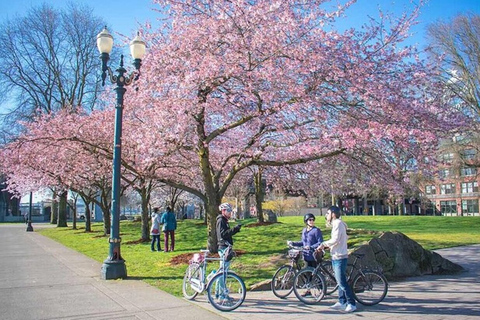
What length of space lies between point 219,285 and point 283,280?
163 cm

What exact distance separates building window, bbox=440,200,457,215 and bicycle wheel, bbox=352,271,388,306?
77714 millimetres

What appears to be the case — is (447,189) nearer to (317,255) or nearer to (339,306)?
(317,255)

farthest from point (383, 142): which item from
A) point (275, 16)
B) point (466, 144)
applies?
point (466, 144)

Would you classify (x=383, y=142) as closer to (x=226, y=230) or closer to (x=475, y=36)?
(x=226, y=230)

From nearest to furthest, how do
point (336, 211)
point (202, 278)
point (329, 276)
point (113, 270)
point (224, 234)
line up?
point (336, 211)
point (224, 234)
point (202, 278)
point (329, 276)
point (113, 270)

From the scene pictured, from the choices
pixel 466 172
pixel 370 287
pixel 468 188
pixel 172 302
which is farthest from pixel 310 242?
pixel 468 188

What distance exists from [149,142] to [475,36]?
2616cm

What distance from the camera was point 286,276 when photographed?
808cm

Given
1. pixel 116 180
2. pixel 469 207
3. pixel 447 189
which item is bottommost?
pixel 469 207

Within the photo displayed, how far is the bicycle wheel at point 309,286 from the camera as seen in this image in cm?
743

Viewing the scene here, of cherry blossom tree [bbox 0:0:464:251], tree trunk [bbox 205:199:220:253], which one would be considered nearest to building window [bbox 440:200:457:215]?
cherry blossom tree [bbox 0:0:464:251]

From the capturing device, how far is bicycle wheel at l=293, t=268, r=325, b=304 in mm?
7430

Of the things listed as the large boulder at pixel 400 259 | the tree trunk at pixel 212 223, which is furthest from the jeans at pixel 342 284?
the tree trunk at pixel 212 223

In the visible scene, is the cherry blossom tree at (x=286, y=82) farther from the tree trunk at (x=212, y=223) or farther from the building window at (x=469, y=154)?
the building window at (x=469, y=154)
